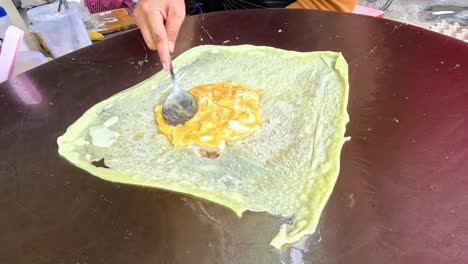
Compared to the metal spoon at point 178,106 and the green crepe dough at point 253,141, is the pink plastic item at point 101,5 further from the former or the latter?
the metal spoon at point 178,106

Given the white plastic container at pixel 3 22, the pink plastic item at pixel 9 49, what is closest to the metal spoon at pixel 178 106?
the pink plastic item at pixel 9 49

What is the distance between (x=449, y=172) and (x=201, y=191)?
439 millimetres

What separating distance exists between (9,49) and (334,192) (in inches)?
39.8

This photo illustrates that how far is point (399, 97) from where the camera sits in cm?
83

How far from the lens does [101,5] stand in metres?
2.32

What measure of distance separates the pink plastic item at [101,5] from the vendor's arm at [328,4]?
146 cm

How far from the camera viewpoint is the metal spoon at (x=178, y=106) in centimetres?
85

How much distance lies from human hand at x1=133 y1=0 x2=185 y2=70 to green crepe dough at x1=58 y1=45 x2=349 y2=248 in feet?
0.39

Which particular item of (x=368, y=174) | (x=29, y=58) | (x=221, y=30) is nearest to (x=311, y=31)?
(x=221, y=30)

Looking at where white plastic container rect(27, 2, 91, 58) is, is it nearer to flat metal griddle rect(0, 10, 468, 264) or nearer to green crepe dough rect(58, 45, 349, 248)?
flat metal griddle rect(0, 10, 468, 264)

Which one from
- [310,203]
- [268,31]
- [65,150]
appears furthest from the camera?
[268,31]

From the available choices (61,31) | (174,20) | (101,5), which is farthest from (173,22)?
(101,5)

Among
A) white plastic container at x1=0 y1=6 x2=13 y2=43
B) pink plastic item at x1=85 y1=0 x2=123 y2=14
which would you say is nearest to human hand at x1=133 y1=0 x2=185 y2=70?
white plastic container at x1=0 y1=6 x2=13 y2=43

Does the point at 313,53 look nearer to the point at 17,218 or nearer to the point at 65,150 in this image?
the point at 65,150
